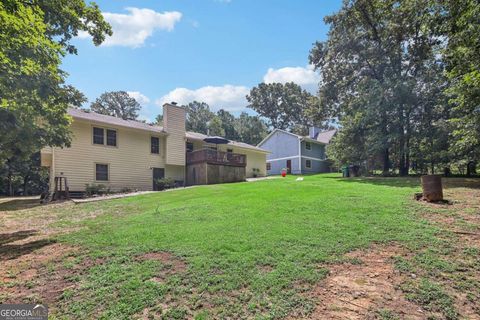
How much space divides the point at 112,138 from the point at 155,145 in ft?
9.88

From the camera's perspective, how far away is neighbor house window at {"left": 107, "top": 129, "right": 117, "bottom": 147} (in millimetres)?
18250

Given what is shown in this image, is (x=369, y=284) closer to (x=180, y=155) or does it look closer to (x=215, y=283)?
(x=215, y=283)

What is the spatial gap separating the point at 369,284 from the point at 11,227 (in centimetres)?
996

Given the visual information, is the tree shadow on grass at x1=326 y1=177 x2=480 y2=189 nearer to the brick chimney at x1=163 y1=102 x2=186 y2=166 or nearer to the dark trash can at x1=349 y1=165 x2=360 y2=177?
the dark trash can at x1=349 y1=165 x2=360 y2=177

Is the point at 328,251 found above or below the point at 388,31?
below

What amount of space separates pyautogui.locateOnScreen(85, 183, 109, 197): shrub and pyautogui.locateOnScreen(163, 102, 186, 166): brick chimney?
4754mm

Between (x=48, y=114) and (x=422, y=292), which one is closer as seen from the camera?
(x=422, y=292)

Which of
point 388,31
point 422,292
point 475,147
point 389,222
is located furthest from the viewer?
point 388,31

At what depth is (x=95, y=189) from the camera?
16.5m

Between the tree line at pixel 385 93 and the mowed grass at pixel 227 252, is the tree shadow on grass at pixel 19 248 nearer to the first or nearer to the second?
the mowed grass at pixel 227 252

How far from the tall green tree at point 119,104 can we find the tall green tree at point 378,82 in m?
41.5

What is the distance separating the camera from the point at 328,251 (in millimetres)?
4797

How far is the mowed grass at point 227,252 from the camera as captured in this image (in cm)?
344

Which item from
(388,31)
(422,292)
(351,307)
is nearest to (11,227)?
(351,307)
